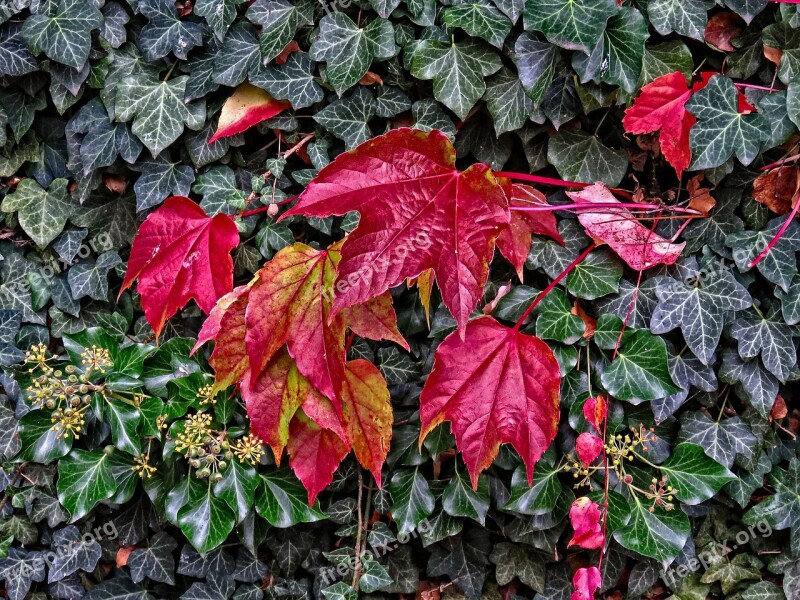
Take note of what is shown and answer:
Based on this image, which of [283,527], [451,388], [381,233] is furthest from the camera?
[283,527]

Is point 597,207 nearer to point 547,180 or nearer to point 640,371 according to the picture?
point 547,180

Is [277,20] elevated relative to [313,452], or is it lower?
elevated

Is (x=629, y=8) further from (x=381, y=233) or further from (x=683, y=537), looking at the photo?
(x=683, y=537)

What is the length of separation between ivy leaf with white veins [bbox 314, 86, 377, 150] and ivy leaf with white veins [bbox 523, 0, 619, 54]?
0.37 metres

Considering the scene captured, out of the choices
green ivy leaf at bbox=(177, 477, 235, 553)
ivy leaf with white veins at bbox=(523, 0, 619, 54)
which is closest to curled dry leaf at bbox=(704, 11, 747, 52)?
ivy leaf with white veins at bbox=(523, 0, 619, 54)

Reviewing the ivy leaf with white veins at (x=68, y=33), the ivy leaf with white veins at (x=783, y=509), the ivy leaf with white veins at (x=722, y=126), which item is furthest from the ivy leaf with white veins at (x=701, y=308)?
the ivy leaf with white veins at (x=68, y=33)

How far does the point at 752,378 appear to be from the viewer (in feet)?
5.23

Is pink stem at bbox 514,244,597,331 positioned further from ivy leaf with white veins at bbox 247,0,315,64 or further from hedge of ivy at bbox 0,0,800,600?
ivy leaf with white veins at bbox 247,0,315,64

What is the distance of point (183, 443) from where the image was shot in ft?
5.10

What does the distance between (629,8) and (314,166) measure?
725mm

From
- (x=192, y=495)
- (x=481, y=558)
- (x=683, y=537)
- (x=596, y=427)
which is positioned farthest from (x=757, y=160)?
(x=192, y=495)

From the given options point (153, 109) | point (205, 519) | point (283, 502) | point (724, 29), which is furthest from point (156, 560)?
point (724, 29)

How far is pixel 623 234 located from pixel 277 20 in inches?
34.2

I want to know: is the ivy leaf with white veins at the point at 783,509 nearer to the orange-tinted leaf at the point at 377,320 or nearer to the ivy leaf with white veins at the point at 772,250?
the ivy leaf with white veins at the point at 772,250
